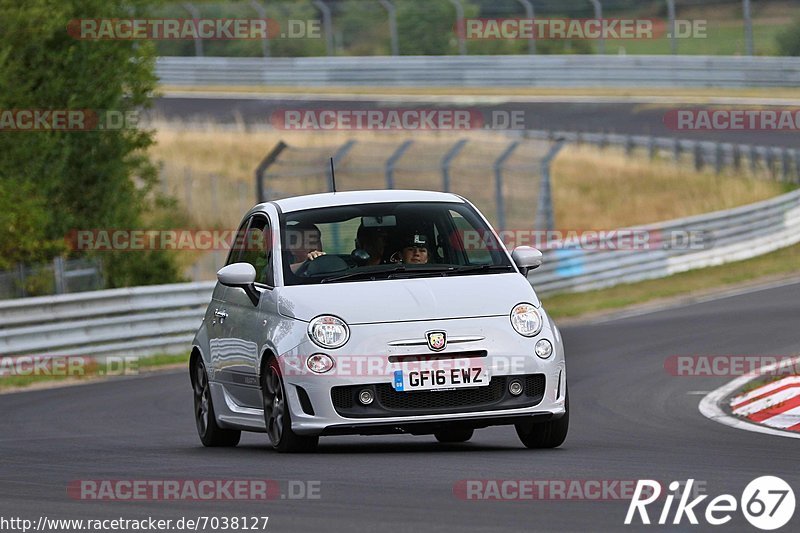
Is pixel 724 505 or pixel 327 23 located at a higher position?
pixel 327 23

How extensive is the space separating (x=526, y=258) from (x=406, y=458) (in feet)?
5.51

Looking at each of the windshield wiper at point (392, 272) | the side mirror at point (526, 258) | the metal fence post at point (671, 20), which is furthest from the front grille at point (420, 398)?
the metal fence post at point (671, 20)

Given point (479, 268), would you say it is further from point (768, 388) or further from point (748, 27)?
point (748, 27)

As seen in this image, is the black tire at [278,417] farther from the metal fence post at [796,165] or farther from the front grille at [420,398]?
the metal fence post at [796,165]

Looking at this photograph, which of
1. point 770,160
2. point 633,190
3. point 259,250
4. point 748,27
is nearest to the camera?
point 259,250

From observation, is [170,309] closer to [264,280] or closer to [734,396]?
[734,396]

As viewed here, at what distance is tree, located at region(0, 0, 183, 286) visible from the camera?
24000mm

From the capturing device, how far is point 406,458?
31.0ft

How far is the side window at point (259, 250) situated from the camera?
10.6m

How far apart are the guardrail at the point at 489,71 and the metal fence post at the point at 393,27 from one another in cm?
41

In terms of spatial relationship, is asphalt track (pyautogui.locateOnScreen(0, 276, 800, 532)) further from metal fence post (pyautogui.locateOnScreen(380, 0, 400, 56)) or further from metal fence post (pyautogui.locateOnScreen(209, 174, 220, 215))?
metal fence post (pyautogui.locateOnScreen(380, 0, 400, 56))

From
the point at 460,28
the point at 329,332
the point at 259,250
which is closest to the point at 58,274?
the point at 259,250

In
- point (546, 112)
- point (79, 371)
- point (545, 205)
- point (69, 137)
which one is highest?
point (546, 112)

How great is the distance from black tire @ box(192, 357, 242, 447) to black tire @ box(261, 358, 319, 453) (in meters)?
1.36
